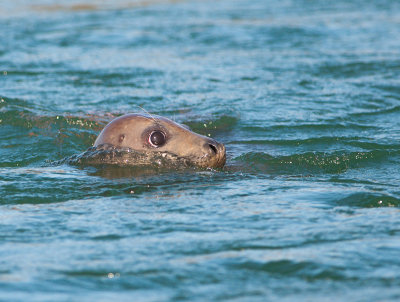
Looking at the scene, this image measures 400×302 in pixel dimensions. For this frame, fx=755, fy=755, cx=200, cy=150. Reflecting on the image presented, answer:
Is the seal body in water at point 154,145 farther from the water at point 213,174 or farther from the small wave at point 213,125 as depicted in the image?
the small wave at point 213,125

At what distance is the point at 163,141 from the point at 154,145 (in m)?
0.08

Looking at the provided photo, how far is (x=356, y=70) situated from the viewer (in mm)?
11422

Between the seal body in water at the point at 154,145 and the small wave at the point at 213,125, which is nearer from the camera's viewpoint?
the seal body in water at the point at 154,145

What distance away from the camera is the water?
12.4 ft

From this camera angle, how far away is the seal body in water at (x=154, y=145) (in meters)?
5.73

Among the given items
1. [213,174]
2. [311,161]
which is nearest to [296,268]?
[213,174]

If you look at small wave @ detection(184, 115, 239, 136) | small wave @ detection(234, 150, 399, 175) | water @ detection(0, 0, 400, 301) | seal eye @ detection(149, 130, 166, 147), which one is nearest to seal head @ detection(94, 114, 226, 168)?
seal eye @ detection(149, 130, 166, 147)

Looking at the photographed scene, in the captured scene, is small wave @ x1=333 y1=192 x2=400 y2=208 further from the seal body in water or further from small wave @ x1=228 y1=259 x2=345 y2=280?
small wave @ x1=228 y1=259 x2=345 y2=280

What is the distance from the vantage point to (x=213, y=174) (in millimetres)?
5766

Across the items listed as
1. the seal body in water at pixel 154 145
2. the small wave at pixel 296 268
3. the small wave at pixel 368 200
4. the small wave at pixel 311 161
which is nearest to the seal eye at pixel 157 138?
the seal body in water at pixel 154 145

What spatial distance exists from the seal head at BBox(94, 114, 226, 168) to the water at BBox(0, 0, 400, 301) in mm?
144

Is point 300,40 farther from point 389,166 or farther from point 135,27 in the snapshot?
point 389,166

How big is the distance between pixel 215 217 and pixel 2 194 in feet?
5.30

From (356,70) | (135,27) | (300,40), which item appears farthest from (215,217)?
(135,27)
